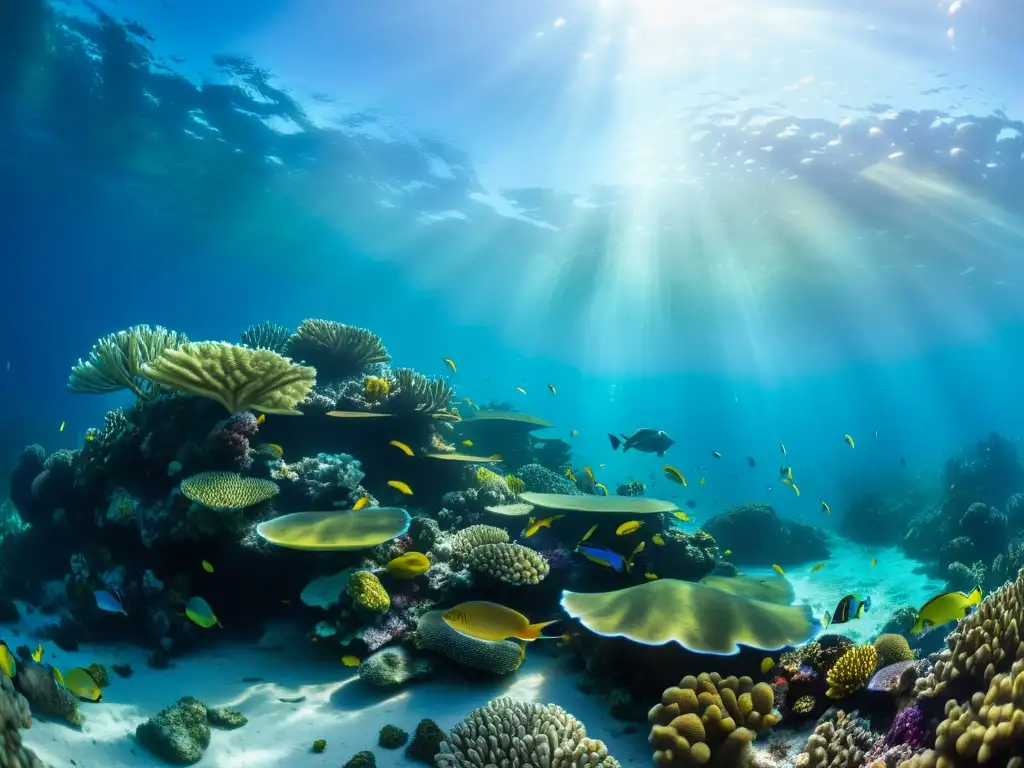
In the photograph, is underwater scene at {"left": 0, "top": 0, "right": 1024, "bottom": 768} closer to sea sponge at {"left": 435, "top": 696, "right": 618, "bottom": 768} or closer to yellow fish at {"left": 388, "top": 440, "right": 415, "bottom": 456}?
sea sponge at {"left": 435, "top": 696, "right": 618, "bottom": 768}

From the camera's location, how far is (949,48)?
15.9 m

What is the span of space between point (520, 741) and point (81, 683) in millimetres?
3656

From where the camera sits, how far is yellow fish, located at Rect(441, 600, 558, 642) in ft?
13.1

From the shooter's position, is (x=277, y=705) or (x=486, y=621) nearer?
(x=486, y=621)

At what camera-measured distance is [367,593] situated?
574 cm

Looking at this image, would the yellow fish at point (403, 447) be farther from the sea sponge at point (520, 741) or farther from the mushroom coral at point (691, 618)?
the sea sponge at point (520, 741)

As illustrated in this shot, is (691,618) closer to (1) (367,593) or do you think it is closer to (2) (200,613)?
(1) (367,593)

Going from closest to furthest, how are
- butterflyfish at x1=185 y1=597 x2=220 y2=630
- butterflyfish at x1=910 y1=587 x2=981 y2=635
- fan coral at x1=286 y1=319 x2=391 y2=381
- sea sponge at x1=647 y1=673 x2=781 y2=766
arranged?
sea sponge at x1=647 y1=673 x2=781 y2=766 < butterflyfish at x1=910 y1=587 x2=981 y2=635 < butterflyfish at x1=185 y1=597 x2=220 y2=630 < fan coral at x1=286 y1=319 x2=391 y2=381

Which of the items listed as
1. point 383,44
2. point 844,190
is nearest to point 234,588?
point 383,44

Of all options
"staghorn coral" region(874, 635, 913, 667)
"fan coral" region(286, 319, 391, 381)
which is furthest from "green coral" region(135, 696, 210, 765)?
"staghorn coral" region(874, 635, 913, 667)

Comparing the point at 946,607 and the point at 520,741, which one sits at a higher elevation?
the point at 946,607

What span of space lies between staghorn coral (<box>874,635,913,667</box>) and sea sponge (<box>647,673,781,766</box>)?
1.11m

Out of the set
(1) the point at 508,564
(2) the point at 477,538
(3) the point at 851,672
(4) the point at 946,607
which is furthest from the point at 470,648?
(4) the point at 946,607

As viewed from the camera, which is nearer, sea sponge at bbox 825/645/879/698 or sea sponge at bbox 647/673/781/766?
sea sponge at bbox 647/673/781/766
